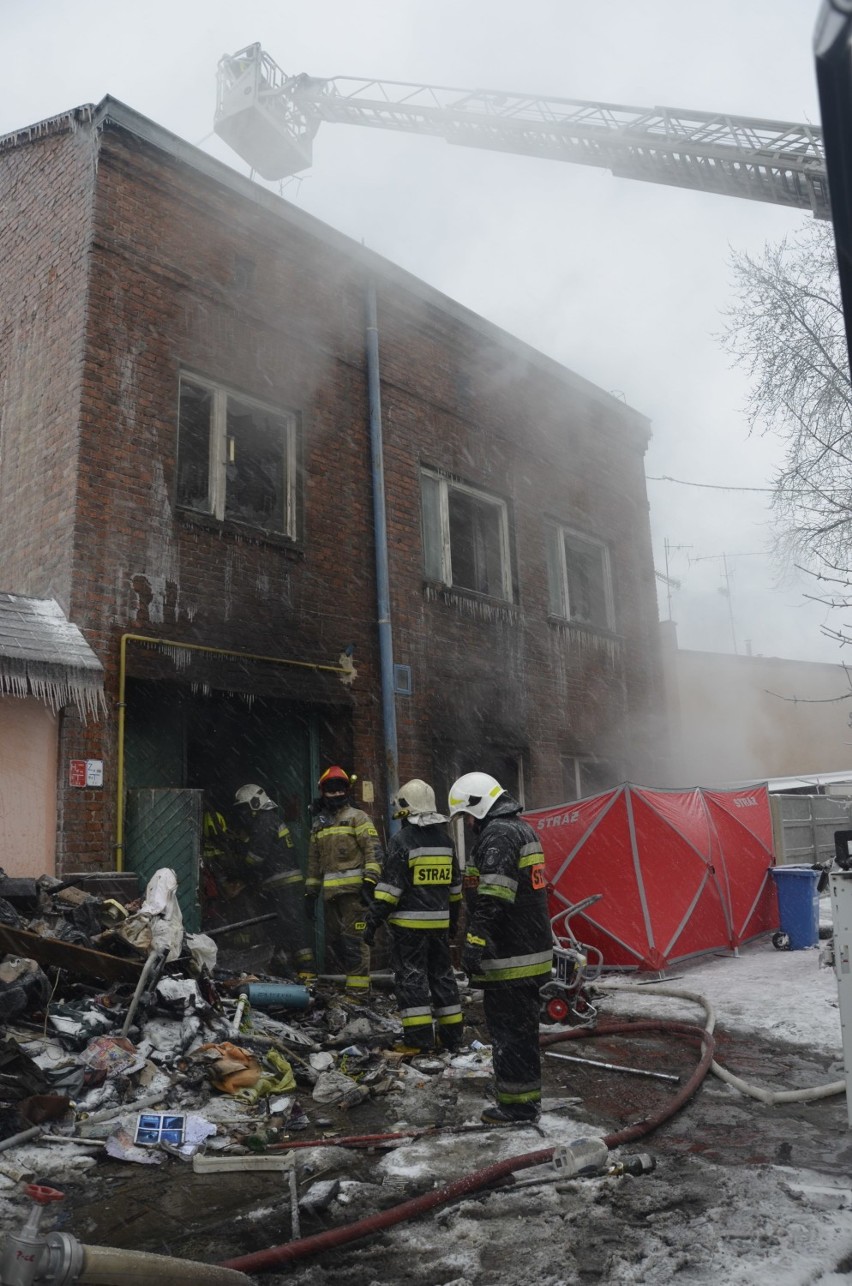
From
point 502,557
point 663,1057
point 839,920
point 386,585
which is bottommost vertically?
point 663,1057

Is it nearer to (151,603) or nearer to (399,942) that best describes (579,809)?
(399,942)

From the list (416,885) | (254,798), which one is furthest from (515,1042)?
(254,798)

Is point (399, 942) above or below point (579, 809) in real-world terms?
below

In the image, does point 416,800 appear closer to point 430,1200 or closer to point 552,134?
point 430,1200

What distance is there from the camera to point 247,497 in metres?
8.59

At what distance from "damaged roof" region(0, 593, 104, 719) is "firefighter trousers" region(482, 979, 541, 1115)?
143 inches

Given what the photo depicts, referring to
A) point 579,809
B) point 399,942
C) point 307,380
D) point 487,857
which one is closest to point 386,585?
point 307,380

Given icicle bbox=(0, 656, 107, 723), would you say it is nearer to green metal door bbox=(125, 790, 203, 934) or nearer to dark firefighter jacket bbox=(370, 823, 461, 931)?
green metal door bbox=(125, 790, 203, 934)

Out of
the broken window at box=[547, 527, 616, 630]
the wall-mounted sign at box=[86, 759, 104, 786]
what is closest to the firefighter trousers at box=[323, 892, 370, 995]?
the wall-mounted sign at box=[86, 759, 104, 786]

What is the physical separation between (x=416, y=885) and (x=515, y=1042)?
5.60 feet

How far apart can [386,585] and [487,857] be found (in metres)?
4.86

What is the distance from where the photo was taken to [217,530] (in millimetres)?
8086

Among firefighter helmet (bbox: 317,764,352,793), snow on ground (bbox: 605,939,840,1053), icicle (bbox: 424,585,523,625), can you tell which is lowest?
snow on ground (bbox: 605,939,840,1053)

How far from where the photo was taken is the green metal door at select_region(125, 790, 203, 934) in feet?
22.7
